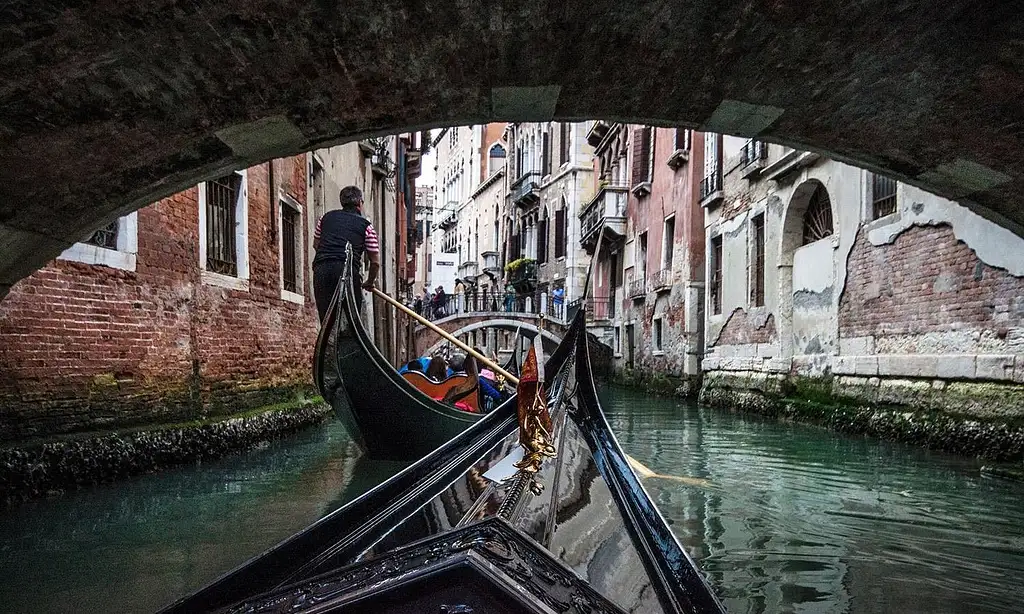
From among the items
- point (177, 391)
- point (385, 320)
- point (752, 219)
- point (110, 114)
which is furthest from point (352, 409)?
point (385, 320)

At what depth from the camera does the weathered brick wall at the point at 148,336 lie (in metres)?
3.08

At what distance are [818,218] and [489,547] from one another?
6.80 metres

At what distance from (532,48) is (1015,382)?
3.42 meters

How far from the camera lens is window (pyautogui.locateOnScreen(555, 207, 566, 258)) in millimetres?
18438

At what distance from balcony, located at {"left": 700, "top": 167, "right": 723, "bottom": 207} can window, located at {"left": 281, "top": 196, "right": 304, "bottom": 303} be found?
4.88 meters

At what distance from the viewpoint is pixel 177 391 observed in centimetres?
405

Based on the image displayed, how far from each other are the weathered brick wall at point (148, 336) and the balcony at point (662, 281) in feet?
21.6

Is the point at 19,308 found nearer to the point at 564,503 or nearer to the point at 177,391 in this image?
the point at 177,391

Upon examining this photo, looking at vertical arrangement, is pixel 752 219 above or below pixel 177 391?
above

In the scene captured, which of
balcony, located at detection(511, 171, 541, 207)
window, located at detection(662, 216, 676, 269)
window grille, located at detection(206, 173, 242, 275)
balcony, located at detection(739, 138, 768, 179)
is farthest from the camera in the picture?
balcony, located at detection(511, 171, 541, 207)

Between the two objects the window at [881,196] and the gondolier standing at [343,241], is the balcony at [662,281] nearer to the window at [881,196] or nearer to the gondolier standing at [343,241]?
the window at [881,196]

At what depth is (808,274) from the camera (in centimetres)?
670

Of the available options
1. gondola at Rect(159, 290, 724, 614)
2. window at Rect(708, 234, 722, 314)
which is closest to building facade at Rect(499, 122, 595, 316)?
window at Rect(708, 234, 722, 314)

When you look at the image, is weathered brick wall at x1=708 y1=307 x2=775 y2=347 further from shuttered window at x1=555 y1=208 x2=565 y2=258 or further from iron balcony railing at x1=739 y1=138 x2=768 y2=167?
shuttered window at x1=555 y1=208 x2=565 y2=258
